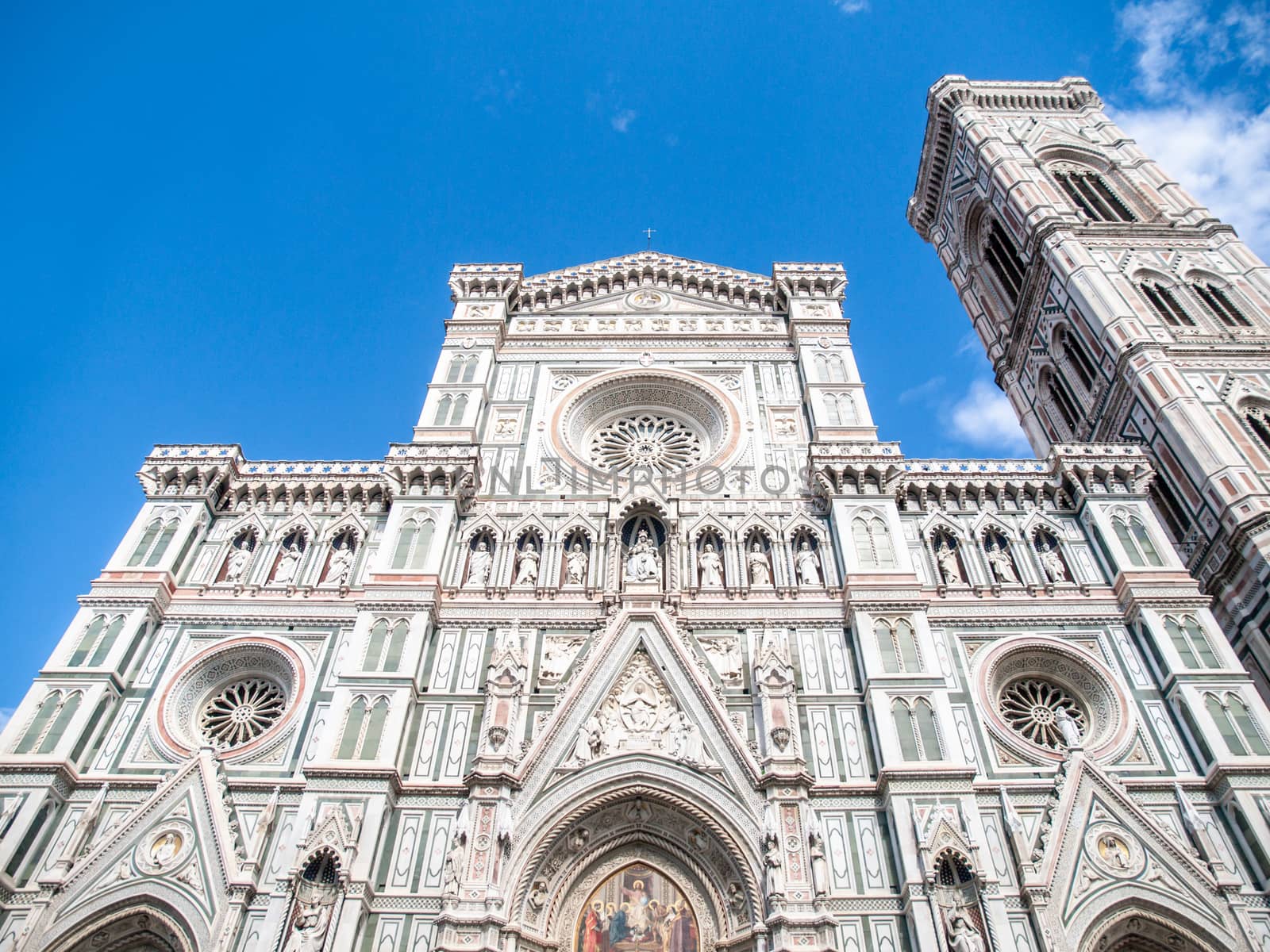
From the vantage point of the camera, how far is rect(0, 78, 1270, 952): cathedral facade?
1360 cm

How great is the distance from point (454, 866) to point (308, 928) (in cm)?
201

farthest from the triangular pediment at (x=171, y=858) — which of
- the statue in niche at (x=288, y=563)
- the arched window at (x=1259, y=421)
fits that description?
the arched window at (x=1259, y=421)

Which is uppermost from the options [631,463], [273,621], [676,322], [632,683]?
[676,322]

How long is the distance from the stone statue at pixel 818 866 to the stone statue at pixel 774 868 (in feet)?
1.36

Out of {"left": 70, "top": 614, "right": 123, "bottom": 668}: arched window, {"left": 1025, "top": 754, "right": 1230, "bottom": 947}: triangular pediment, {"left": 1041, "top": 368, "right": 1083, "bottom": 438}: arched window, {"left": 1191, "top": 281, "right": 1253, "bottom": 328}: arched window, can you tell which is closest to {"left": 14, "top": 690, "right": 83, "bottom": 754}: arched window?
{"left": 70, "top": 614, "right": 123, "bottom": 668}: arched window

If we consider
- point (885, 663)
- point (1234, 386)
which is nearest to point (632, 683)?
point (885, 663)

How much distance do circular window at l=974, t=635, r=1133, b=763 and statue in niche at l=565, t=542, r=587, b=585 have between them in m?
7.06

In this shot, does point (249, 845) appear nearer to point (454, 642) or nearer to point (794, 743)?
point (454, 642)

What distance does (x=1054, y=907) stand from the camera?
13328 mm

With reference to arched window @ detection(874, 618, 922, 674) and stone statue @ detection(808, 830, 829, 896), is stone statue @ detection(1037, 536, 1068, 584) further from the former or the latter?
stone statue @ detection(808, 830, 829, 896)

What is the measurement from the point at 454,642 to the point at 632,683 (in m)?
3.23

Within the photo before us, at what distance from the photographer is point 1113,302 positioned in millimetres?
24812

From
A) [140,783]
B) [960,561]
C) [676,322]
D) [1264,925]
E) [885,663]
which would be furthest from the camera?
[676,322]

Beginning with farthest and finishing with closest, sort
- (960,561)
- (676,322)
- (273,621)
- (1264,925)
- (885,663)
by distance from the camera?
(676,322) < (960,561) < (273,621) < (885,663) < (1264,925)
